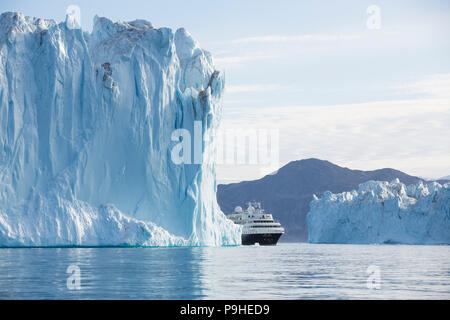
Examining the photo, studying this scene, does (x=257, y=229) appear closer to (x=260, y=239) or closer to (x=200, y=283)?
(x=260, y=239)

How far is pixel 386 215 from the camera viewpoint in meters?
74.2

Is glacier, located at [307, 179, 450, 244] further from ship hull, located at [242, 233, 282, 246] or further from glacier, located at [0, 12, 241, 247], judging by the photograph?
glacier, located at [0, 12, 241, 247]

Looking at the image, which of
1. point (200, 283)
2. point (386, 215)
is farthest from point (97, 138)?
point (386, 215)

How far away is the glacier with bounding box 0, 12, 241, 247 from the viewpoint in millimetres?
37781

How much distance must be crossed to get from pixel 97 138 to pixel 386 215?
4246cm

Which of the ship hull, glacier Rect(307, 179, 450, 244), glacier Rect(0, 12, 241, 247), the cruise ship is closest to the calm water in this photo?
glacier Rect(0, 12, 241, 247)

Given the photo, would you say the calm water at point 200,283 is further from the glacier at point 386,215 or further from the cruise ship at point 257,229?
the glacier at point 386,215

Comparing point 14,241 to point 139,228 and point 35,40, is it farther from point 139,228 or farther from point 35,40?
point 35,40

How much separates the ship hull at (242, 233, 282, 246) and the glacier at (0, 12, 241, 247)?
24844 mm

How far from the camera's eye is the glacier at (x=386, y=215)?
70.2 meters

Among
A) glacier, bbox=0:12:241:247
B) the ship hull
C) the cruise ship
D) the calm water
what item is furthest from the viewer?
the cruise ship
